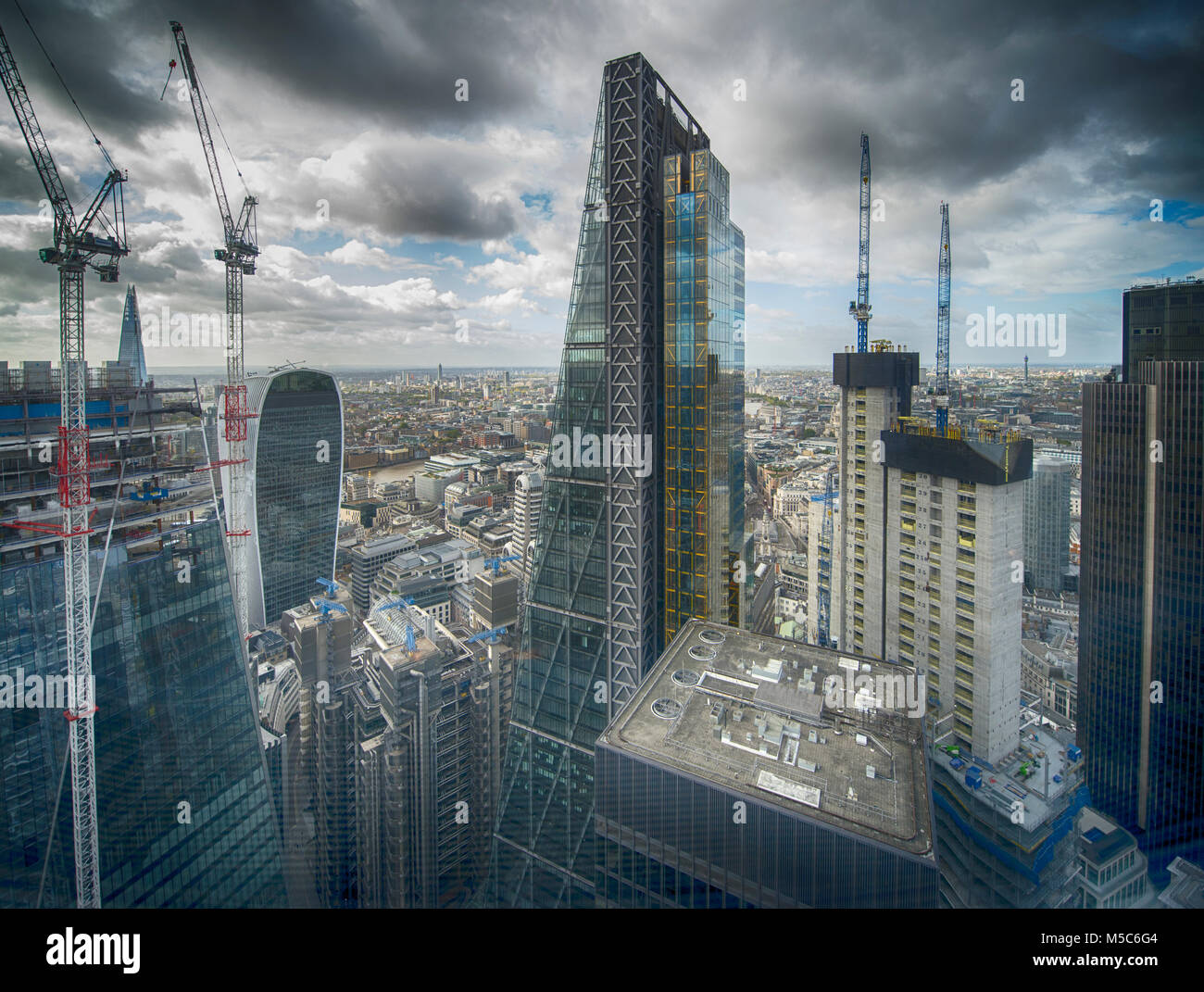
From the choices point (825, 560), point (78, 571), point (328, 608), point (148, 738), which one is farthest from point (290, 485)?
point (825, 560)

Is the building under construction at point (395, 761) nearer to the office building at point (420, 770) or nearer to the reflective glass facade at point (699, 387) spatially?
the office building at point (420, 770)

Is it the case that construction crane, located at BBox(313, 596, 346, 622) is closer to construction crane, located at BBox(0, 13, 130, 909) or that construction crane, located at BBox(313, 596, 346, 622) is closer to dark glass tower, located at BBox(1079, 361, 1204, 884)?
construction crane, located at BBox(0, 13, 130, 909)

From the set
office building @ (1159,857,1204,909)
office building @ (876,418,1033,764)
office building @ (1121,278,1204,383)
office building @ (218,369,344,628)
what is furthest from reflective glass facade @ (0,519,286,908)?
office building @ (1121,278,1204,383)

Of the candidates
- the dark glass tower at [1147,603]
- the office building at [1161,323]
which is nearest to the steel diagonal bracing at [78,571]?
the office building at [1161,323]
